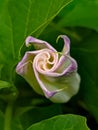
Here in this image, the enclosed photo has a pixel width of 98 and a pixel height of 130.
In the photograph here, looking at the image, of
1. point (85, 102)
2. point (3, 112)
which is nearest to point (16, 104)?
point (3, 112)

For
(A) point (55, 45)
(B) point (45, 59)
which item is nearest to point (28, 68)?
(B) point (45, 59)

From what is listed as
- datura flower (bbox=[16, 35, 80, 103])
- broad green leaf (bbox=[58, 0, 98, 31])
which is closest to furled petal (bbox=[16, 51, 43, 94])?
datura flower (bbox=[16, 35, 80, 103])

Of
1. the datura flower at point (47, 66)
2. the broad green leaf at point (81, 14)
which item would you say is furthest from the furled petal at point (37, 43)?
the broad green leaf at point (81, 14)

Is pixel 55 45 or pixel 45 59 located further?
pixel 55 45

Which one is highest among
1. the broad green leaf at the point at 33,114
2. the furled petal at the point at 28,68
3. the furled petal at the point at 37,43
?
the furled petal at the point at 37,43

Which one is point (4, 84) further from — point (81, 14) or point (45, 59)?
point (81, 14)

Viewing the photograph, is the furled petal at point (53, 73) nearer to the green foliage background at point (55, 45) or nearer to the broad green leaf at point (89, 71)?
the green foliage background at point (55, 45)
